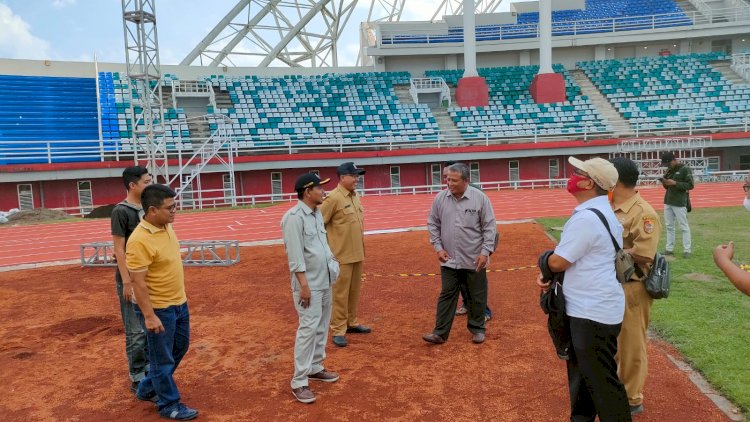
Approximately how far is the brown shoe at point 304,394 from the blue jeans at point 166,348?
95cm

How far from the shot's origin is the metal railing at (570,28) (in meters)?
37.9

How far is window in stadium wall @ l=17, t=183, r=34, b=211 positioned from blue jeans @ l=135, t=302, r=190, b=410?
21.8m

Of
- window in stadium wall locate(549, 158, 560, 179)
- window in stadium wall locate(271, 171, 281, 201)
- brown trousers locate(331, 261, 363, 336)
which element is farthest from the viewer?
window in stadium wall locate(549, 158, 560, 179)

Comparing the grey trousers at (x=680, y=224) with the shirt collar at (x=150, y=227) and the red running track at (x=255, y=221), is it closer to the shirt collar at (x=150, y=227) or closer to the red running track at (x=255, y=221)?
the red running track at (x=255, y=221)

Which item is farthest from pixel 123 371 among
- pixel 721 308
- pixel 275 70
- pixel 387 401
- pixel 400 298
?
pixel 275 70

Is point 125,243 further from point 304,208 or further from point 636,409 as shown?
point 636,409

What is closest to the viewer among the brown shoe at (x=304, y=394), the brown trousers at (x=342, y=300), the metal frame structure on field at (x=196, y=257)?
the brown shoe at (x=304, y=394)

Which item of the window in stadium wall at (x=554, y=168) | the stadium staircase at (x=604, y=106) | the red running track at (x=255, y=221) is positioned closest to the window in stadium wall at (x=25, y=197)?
the red running track at (x=255, y=221)

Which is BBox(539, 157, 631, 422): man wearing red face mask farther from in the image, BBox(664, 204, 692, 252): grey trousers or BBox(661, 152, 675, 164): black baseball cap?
BBox(664, 204, 692, 252): grey trousers

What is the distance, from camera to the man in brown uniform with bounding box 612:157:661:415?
401cm

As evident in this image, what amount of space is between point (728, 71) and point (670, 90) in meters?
5.53

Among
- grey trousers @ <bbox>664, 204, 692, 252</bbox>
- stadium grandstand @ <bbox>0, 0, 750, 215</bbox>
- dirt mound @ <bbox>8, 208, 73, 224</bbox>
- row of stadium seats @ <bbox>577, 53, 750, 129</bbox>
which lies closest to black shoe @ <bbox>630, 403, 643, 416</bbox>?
grey trousers @ <bbox>664, 204, 692, 252</bbox>

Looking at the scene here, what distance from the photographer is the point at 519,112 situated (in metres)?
32.2

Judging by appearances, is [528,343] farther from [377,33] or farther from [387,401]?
[377,33]
